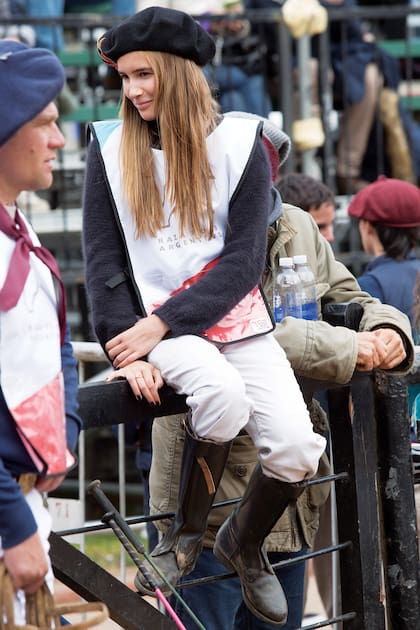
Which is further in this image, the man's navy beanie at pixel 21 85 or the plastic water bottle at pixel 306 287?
the plastic water bottle at pixel 306 287

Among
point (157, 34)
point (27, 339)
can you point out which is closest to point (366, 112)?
point (157, 34)

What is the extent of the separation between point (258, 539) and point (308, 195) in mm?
2256

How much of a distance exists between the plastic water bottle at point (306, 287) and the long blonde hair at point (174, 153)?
340 mm

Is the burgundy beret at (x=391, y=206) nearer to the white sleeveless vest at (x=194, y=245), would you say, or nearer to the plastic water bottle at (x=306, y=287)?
the plastic water bottle at (x=306, y=287)

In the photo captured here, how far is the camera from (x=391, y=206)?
479cm

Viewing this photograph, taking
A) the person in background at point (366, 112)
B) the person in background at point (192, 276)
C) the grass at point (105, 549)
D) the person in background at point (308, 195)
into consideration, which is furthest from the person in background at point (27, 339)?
the person in background at point (366, 112)

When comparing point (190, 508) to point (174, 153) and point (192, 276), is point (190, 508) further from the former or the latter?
point (174, 153)

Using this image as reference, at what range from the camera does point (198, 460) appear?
2.69 m

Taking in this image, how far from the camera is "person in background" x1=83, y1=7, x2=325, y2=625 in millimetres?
2656

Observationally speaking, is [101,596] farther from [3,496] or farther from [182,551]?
[3,496]

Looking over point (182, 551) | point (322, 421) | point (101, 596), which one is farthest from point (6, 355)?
point (322, 421)

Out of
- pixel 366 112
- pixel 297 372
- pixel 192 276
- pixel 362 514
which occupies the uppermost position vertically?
pixel 192 276

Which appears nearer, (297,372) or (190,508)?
(190,508)

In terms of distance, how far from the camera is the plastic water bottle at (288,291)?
3.03 meters
